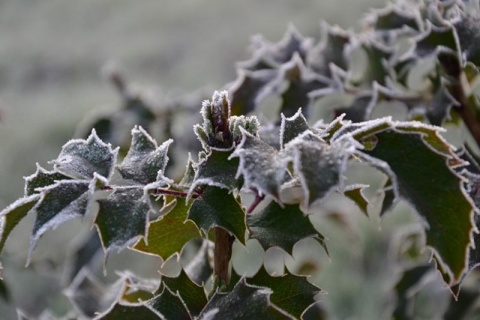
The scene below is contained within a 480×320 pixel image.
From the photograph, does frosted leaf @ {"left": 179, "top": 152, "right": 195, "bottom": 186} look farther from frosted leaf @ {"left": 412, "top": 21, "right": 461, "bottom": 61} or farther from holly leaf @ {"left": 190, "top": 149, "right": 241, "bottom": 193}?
frosted leaf @ {"left": 412, "top": 21, "right": 461, "bottom": 61}

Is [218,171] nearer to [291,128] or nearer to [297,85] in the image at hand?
[291,128]

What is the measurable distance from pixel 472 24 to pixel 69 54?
94.1 inches

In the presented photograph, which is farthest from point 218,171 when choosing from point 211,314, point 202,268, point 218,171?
point 202,268

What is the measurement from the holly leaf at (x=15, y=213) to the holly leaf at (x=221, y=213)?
0.41 feet

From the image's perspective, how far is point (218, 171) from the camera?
51 cm

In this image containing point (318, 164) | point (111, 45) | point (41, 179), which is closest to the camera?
point (318, 164)

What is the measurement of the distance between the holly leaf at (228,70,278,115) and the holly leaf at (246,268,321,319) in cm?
32

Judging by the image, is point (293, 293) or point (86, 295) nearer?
point (293, 293)

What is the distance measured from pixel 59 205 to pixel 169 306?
12cm

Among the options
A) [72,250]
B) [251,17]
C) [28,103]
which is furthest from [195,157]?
[251,17]

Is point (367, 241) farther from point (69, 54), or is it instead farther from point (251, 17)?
point (69, 54)

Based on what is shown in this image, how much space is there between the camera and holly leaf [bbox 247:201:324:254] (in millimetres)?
593

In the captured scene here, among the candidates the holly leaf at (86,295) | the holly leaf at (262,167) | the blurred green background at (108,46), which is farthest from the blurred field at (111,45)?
the holly leaf at (262,167)

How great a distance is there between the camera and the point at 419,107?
84 cm
